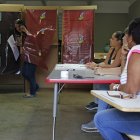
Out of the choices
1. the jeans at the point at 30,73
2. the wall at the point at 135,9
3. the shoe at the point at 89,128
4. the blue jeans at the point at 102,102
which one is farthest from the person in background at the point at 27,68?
the wall at the point at 135,9

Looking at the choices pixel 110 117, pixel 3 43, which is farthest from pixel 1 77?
pixel 110 117

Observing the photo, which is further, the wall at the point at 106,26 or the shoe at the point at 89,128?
the wall at the point at 106,26

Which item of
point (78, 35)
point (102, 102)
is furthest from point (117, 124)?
point (78, 35)

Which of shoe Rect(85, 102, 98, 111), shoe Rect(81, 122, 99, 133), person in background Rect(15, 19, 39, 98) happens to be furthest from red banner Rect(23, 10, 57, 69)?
shoe Rect(81, 122, 99, 133)

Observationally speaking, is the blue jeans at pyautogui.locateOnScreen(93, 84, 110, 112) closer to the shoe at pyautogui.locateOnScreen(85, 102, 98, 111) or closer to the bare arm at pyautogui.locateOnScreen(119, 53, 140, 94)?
the shoe at pyautogui.locateOnScreen(85, 102, 98, 111)

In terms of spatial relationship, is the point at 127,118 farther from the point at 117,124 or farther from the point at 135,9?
the point at 135,9

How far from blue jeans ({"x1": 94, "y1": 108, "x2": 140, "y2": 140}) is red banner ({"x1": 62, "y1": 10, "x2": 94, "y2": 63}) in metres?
4.31

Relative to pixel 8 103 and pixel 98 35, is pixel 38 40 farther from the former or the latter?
pixel 98 35

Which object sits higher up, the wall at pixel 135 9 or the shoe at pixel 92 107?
the wall at pixel 135 9

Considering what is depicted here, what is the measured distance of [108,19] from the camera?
39.9ft

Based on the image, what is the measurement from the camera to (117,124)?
2094 millimetres

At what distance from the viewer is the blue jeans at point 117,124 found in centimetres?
204

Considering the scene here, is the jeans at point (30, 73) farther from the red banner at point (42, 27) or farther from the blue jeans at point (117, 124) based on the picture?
the blue jeans at point (117, 124)

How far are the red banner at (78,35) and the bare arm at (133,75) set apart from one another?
4.30 metres
